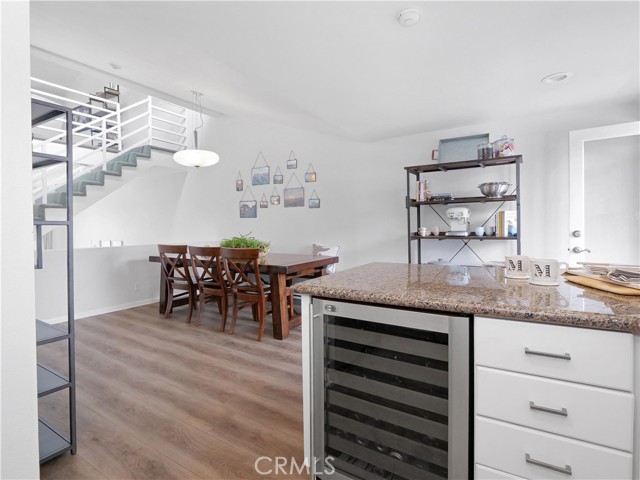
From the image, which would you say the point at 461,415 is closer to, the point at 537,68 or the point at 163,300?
the point at 537,68

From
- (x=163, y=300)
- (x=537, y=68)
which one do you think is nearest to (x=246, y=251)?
(x=163, y=300)

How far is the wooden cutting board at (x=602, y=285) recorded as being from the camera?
3.76 ft

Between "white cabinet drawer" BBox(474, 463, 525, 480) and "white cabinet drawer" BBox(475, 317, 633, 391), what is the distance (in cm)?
33

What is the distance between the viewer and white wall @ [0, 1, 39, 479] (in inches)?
40.1

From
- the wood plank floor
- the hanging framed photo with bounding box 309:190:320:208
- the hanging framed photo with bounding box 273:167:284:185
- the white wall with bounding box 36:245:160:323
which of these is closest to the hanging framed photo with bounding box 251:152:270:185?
the hanging framed photo with bounding box 273:167:284:185

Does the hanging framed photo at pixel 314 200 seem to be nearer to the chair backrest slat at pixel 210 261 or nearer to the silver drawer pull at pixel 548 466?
the chair backrest slat at pixel 210 261

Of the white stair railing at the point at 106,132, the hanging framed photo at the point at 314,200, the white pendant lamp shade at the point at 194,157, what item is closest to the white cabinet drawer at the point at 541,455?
the hanging framed photo at the point at 314,200

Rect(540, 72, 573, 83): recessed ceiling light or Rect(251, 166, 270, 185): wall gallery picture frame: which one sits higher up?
Rect(540, 72, 573, 83): recessed ceiling light

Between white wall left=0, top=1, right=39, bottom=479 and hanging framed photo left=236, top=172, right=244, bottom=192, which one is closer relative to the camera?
white wall left=0, top=1, right=39, bottom=479

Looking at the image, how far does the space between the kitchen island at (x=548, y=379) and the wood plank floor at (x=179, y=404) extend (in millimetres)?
903

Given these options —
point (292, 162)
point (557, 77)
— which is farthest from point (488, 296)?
point (292, 162)

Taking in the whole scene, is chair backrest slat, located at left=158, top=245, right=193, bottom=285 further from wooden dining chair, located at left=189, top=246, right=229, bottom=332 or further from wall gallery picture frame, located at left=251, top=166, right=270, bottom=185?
wall gallery picture frame, located at left=251, top=166, right=270, bottom=185

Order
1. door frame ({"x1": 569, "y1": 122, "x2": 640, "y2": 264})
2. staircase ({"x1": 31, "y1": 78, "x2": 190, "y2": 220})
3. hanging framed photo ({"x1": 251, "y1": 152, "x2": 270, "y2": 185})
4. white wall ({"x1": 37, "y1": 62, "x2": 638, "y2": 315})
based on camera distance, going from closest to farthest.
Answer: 1. door frame ({"x1": 569, "y1": 122, "x2": 640, "y2": 264})
2. white wall ({"x1": 37, "y1": 62, "x2": 638, "y2": 315})
3. staircase ({"x1": 31, "y1": 78, "x2": 190, "y2": 220})
4. hanging framed photo ({"x1": 251, "y1": 152, "x2": 270, "y2": 185})

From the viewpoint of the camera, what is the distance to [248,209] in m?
5.75
